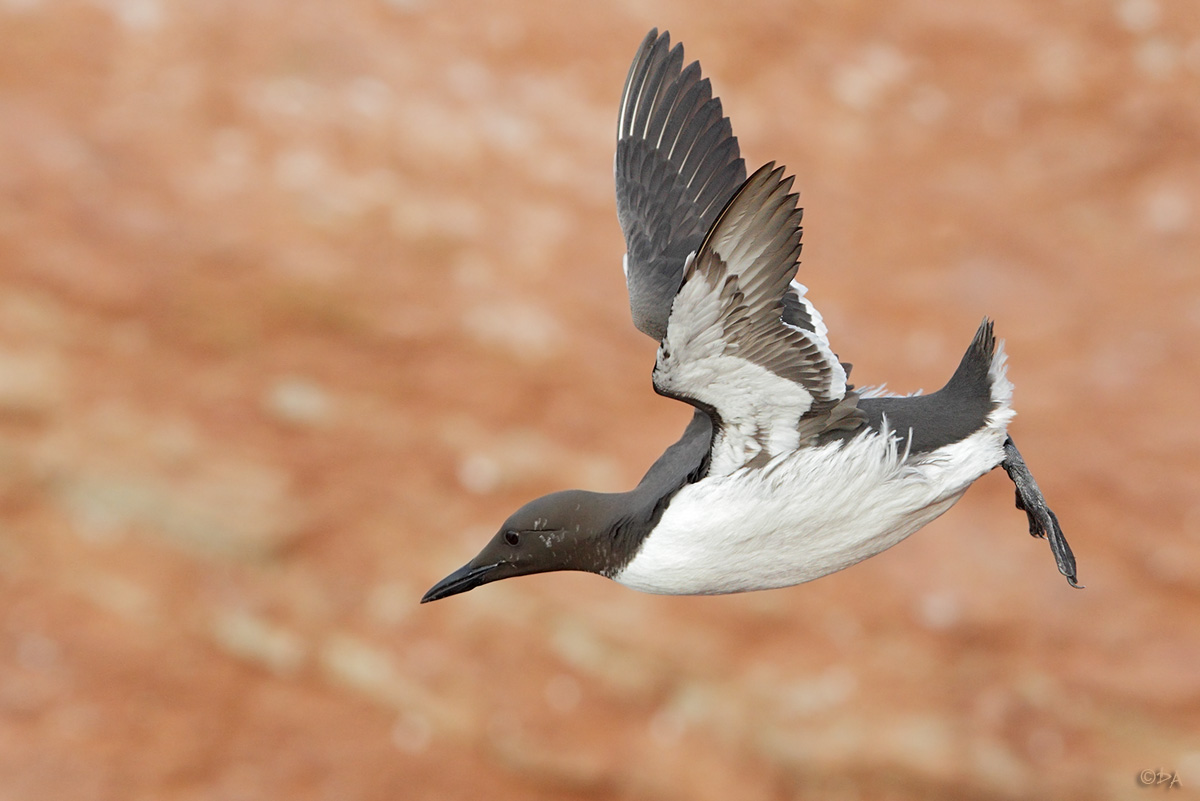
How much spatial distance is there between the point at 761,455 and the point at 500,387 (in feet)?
15.1

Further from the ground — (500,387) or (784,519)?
(500,387)

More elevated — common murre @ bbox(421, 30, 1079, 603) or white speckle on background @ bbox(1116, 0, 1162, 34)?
white speckle on background @ bbox(1116, 0, 1162, 34)

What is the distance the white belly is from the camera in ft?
9.18

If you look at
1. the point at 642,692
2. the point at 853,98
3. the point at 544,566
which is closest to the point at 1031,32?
the point at 853,98

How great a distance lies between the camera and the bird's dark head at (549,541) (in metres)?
2.91

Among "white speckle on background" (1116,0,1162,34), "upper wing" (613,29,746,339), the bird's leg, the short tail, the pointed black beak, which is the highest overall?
"white speckle on background" (1116,0,1162,34)

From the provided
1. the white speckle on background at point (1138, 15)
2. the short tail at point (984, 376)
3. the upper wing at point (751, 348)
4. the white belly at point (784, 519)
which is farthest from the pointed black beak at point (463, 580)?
the white speckle on background at point (1138, 15)

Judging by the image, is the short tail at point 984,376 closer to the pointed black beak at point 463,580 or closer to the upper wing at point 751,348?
the upper wing at point 751,348

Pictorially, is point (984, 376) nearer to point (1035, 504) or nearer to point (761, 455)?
point (1035, 504)

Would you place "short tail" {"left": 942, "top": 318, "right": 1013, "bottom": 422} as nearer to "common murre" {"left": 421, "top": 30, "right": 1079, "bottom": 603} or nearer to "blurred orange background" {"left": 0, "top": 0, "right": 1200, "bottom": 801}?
"common murre" {"left": 421, "top": 30, "right": 1079, "bottom": 603}

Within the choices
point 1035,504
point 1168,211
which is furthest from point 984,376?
point 1168,211

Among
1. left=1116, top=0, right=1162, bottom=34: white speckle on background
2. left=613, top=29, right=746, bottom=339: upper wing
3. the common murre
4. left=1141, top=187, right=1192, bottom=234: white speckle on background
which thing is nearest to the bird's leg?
the common murre

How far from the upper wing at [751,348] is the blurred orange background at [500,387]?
4.34 metres

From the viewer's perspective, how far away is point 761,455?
9.21 feet
